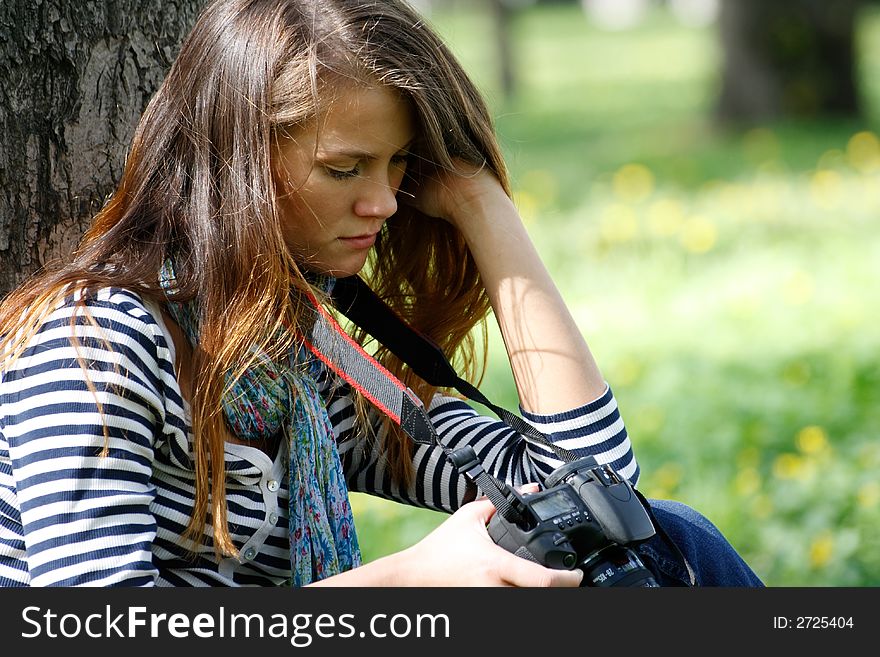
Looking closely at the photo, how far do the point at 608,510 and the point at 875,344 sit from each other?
10.8 feet

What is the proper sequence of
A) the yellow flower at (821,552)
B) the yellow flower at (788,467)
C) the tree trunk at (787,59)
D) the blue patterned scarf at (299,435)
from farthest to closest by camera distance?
the tree trunk at (787,59)
the yellow flower at (788,467)
the yellow flower at (821,552)
the blue patterned scarf at (299,435)

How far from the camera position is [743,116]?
9.80 meters

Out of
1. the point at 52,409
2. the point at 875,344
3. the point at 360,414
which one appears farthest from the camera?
the point at 875,344

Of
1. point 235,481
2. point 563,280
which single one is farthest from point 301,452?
point 563,280

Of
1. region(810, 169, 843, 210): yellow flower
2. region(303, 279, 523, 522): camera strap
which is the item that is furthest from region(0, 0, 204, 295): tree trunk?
region(810, 169, 843, 210): yellow flower

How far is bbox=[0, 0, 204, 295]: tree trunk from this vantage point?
2.17 metres

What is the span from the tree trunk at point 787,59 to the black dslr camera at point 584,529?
8507 millimetres

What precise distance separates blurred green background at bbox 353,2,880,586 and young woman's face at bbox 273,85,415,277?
394 millimetres

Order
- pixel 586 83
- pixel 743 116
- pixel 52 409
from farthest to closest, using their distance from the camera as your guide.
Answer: pixel 586 83 → pixel 743 116 → pixel 52 409

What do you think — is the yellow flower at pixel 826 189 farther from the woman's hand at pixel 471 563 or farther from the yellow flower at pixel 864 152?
the woman's hand at pixel 471 563

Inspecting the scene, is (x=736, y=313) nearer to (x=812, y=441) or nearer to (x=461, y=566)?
(x=812, y=441)

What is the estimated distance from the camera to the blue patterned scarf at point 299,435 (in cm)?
188

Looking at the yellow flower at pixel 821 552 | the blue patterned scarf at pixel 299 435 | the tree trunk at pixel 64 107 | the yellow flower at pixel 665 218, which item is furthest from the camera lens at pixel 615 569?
the yellow flower at pixel 665 218

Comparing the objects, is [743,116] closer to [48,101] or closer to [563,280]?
[563,280]
